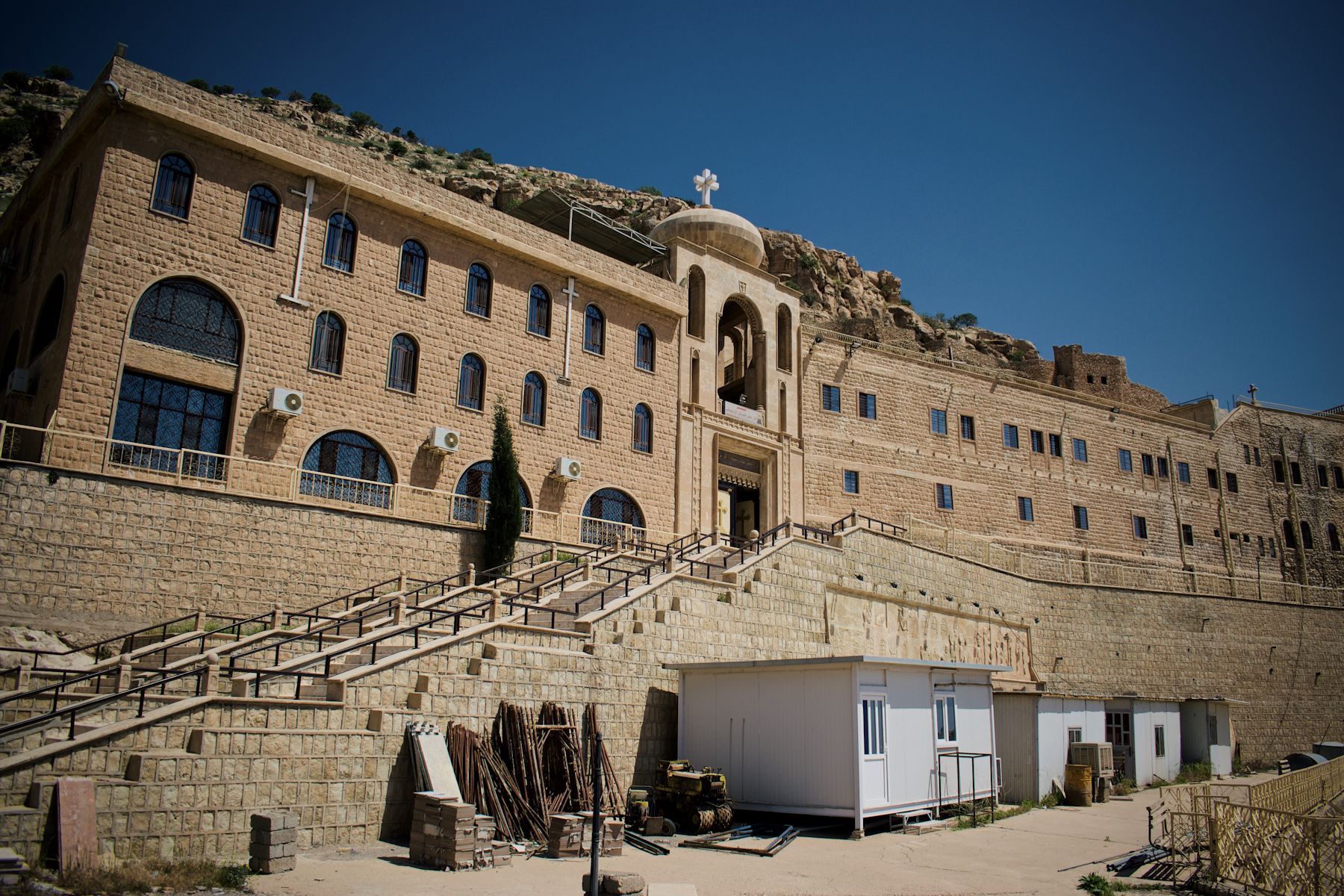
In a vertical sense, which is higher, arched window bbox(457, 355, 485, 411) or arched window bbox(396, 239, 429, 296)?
arched window bbox(396, 239, 429, 296)

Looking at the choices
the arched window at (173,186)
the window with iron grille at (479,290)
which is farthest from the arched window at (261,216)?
the window with iron grille at (479,290)

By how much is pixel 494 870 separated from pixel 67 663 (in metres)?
7.74

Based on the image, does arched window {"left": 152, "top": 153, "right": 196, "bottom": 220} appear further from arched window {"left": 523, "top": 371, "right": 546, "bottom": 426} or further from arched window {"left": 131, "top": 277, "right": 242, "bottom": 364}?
arched window {"left": 523, "top": 371, "right": 546, "bottom": 426}

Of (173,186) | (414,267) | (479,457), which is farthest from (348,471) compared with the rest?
(173,186)

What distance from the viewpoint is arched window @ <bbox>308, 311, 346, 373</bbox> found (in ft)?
70.1

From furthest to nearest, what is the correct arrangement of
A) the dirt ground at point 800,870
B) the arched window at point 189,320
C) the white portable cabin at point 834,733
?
A: the arched window at point 189,320 → the white portable cabin at point 834,733 → the dirt ground at point 800,870

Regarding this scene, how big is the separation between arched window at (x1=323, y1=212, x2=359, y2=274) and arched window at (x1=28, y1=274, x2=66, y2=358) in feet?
17.1

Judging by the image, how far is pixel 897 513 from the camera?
3344 cm

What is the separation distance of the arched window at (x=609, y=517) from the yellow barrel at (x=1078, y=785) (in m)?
11.6

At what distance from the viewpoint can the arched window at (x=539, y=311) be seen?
83.7ft

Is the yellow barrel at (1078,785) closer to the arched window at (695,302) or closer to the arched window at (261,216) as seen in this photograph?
the arched window at (695,302)

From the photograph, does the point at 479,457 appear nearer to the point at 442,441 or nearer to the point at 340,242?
the point at 442,441

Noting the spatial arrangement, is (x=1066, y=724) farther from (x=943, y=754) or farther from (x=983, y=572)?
(x=983, y=572)

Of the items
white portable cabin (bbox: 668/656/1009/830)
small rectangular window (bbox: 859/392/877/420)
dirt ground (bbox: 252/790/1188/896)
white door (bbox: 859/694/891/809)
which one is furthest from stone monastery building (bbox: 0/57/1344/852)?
white door (bbox: 859/694/891/809)
